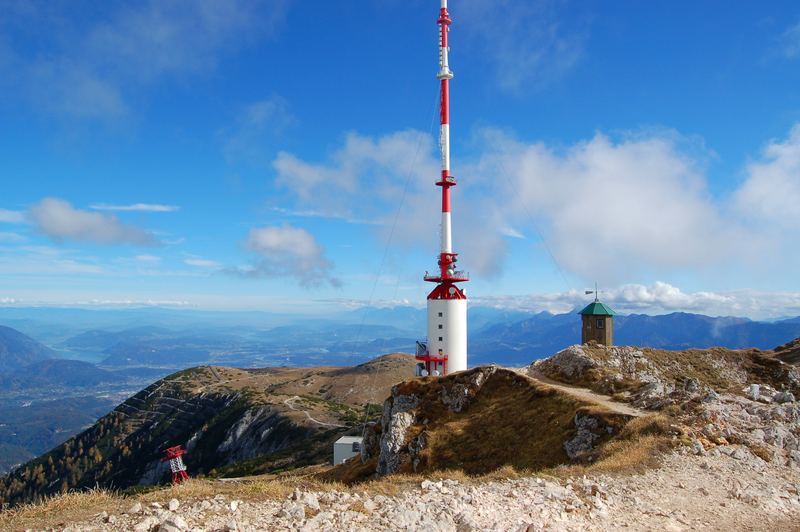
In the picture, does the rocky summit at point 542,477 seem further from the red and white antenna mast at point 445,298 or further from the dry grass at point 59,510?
the red and white antenna mast at point 445,298

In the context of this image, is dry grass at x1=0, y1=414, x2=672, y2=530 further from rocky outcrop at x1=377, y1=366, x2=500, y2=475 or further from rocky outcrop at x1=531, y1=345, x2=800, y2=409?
rocky outcrop at x1=377, y1=366, x2=500, y2=475

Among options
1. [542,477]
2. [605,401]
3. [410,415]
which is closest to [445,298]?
[410,415]

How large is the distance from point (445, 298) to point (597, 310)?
1899 centimetres

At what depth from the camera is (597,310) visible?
5725 centimetres

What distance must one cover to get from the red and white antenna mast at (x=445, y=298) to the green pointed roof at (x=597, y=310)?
15.6 metres

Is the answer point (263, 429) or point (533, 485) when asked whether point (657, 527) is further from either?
point (263, 429)

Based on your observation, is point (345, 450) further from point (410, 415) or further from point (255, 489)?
point (255, 489)

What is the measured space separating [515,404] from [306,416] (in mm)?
91708

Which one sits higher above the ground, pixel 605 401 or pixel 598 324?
pixel 598 324

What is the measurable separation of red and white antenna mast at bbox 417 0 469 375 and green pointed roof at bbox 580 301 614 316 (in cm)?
1559

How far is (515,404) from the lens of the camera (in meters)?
35.5

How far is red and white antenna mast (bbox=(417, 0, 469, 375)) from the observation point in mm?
51188

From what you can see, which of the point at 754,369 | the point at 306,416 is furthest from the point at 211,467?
the point at 754,369

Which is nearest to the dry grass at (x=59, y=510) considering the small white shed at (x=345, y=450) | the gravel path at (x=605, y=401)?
the gravel path at (x=605, y=401)
